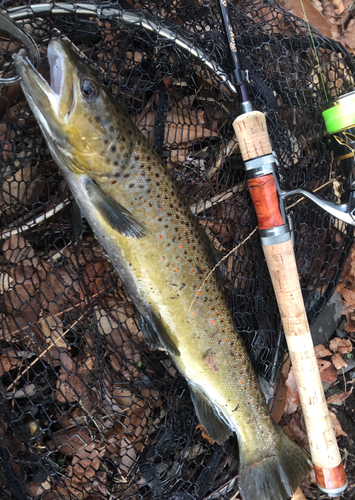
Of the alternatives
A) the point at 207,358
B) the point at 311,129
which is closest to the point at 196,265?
the point at 207,358

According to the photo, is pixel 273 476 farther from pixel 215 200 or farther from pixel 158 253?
pixel 215 200

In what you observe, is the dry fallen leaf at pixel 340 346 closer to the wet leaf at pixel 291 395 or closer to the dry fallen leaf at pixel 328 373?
the dry fallen leaf at pixel 328 373

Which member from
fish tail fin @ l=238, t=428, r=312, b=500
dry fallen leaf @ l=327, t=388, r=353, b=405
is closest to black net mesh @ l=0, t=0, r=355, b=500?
fish tail fin @ l=238, t=428, r=312, b=500

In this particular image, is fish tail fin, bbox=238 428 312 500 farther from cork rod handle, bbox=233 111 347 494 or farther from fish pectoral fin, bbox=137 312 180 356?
fish pectoral fin, bbox=137 312 180 356

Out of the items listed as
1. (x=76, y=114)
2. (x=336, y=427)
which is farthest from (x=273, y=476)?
(x=76, y=114)

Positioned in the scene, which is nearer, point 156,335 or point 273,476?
point 156,335

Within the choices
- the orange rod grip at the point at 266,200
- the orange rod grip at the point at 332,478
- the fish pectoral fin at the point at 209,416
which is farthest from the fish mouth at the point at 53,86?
the orange rod grip at the point at 332,478
